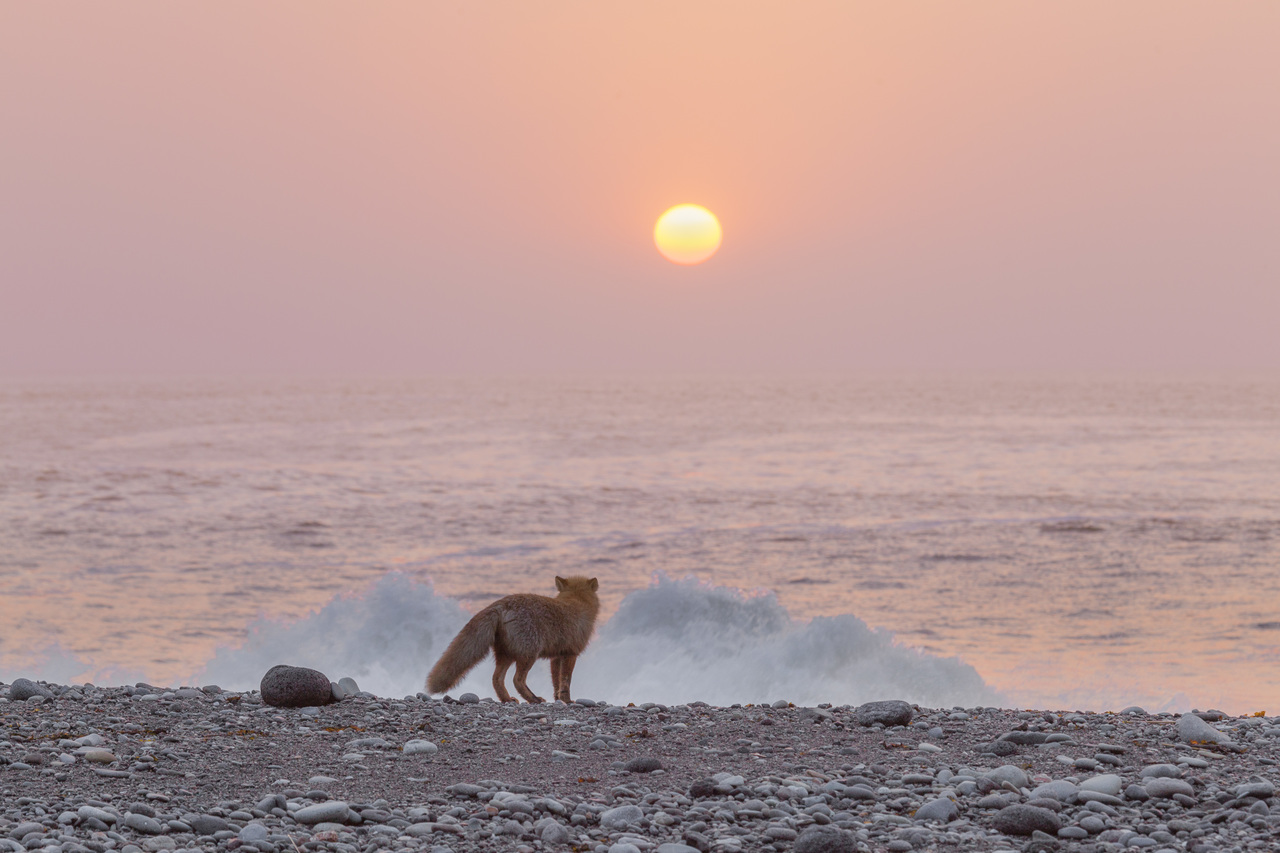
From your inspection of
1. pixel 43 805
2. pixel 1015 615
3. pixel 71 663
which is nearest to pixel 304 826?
pixel 43 805

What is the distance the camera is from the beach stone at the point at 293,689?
6.73 meters

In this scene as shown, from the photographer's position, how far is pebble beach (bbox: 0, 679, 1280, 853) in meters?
4.20

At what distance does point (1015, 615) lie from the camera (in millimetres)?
14406

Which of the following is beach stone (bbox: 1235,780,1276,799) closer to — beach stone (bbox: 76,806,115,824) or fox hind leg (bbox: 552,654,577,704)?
beach stone (bbox: 76,806,115,824)

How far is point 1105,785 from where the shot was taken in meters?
4.63

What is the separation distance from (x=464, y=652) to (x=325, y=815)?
3501mm

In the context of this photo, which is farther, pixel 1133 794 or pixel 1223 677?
pixel 1223 677

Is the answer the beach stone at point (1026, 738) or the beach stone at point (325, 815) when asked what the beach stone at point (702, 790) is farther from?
the beach stone at point (1026, 738)

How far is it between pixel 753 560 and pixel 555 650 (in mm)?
10413

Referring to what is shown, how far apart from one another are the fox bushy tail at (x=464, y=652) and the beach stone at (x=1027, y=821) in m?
4.59

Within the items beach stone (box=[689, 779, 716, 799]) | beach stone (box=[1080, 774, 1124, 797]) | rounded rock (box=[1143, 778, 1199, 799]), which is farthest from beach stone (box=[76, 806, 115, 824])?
rounded rock (box=[1143, 778, 1199, 799])

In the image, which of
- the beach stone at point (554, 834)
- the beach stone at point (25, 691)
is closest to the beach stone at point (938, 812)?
the beach stone at point (554, 834)

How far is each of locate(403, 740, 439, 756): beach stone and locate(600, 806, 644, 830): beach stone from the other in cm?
153

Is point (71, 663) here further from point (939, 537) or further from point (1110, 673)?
point (939, 537)
